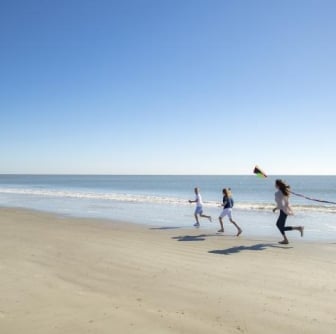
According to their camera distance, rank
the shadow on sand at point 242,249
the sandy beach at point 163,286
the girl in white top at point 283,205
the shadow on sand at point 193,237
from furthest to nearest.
Result: the shadow on sand at point 193,237 → the girl in white top at point 283,205 → the shadow on sand at point 242,249 → the sandy beach at point 163,286

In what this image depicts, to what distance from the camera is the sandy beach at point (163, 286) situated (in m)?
4.65

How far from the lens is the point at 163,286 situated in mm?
6238

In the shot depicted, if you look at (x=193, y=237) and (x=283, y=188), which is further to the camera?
(x=193, y=237)

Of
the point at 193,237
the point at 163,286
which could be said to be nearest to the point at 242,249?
the point at 193,237

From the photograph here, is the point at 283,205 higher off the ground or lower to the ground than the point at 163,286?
higher

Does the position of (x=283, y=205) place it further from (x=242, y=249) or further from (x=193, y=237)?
(x=193, y=237)

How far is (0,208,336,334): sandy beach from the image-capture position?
4648 mm

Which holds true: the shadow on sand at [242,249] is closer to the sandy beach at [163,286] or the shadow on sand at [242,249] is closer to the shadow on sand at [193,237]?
the sandy beach at [163,286]

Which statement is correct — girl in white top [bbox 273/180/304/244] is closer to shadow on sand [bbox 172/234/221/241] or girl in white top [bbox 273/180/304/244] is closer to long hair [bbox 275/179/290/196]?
long hair [bbox 275/179/290/196]

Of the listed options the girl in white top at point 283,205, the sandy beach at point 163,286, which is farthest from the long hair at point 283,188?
the sandy beach at point 163,286

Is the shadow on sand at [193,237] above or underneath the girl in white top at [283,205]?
underneath

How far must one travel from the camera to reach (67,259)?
320 inches

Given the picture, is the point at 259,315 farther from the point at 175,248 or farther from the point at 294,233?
the point at 294,233

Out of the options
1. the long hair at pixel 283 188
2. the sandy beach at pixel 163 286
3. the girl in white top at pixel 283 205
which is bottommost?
the sandy beach at pixel 163 286
